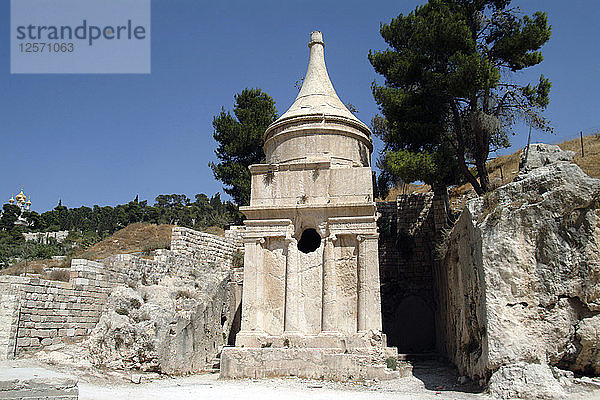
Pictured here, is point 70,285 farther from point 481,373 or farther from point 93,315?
point 481,373

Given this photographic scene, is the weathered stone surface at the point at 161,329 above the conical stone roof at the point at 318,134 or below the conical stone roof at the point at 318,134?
below

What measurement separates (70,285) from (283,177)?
20.1ft

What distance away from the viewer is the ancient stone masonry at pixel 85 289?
11164 millimetres

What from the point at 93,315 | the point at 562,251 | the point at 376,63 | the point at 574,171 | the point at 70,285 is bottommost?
the point at 93,315

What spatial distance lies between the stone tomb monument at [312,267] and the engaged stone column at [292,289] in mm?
25

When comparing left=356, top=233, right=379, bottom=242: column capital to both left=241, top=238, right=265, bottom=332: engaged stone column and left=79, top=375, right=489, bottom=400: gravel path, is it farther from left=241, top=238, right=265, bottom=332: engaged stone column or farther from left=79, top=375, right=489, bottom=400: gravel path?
left=79, top=375, right=489, bottom=400: gravel path

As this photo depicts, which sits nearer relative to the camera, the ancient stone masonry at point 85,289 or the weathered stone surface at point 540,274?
the weathered stone surface at point 540,274

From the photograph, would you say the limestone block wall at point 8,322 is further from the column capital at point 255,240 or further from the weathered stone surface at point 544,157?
the weathered stone surface at point 544,157

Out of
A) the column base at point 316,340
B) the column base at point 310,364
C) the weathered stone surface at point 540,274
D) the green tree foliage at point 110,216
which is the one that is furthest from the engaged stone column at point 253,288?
the green tree foliage at point 110,216

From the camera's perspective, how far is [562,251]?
8805 mm

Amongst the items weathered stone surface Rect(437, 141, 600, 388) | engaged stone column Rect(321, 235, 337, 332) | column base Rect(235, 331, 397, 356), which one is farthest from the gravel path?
engaged stone column Rect(321, 235, 337, 332)

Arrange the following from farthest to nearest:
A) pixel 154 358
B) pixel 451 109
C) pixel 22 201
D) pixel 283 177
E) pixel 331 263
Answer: pixel 22 201 → pixel 451 109 → pixel 283 177 → pixel 331 263 → pixel 154 358

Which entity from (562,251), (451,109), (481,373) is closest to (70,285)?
(481,373)

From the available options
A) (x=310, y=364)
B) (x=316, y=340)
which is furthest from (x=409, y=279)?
(x=310, y=364)
